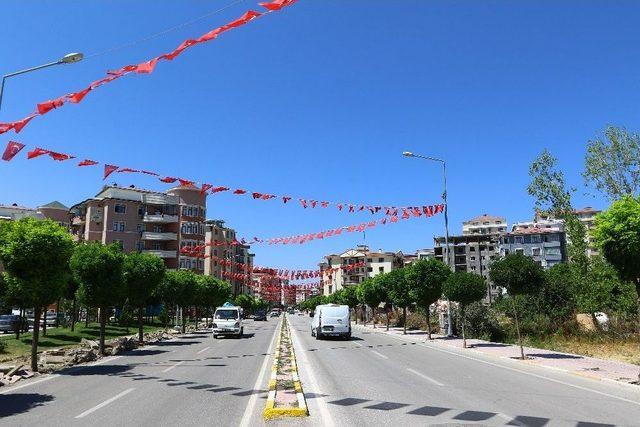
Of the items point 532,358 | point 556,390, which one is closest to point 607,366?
point 532,358

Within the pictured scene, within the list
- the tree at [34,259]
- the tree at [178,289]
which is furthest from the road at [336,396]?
the tree at [178,289]

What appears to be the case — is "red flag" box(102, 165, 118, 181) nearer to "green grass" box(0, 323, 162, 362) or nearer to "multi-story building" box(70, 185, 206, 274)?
"green grass" box(0, 323, 162, 362)

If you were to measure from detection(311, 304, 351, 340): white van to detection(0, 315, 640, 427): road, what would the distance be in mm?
14400

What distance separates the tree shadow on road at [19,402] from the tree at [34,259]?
547 centimetres

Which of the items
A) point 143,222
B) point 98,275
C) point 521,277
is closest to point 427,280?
point 521,277

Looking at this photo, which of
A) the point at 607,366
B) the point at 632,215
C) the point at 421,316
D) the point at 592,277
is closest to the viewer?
the point at 632,215

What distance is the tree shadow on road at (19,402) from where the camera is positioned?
1015 cm

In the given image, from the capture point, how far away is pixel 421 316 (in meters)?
49.6

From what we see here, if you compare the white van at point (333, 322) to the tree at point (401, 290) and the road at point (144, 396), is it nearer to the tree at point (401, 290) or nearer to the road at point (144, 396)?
the tree at point (401, 290)

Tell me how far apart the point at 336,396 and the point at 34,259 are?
1247 cm

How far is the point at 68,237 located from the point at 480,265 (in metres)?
130

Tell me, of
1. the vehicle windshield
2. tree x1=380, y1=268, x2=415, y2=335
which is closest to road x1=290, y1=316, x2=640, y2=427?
the vehicle windshield

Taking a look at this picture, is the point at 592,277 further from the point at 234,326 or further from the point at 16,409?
the point at 16,409

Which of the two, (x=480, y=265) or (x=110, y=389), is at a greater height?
(x=480, y=265)
